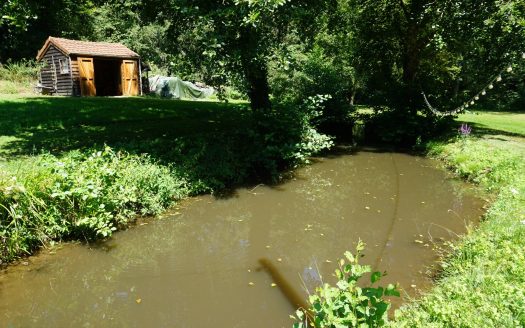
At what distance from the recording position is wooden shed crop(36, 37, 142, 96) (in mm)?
24641

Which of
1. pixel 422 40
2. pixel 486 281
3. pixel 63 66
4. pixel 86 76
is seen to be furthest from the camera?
pixel 63 66

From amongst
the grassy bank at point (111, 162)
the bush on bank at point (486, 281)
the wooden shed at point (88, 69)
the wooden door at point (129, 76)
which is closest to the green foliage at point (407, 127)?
the grassy bank at point (111, 162)

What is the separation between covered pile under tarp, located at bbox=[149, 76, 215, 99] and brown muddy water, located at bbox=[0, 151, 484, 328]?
860 inches

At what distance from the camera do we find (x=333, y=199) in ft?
29.0

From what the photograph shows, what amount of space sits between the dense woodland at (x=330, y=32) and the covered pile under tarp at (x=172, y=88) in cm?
940

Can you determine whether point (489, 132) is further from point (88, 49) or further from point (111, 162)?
point (88, 49)

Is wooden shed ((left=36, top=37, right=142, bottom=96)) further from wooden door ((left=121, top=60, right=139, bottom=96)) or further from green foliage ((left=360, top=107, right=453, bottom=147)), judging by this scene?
green foliage ((left=360, top=107, right=453, bottom=147))

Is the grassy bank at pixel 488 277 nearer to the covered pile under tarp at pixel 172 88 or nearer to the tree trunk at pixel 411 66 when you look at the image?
the tree trunk at pixel 411 66

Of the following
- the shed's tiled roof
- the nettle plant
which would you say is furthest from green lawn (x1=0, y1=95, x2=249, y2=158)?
the shed's tiled roof

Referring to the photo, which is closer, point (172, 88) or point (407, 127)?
point (407, 127)

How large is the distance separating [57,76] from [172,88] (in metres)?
7.67

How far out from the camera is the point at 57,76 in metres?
25.8

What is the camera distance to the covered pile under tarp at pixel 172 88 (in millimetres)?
29330

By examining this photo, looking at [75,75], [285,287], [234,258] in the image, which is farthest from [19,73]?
[285,287]
